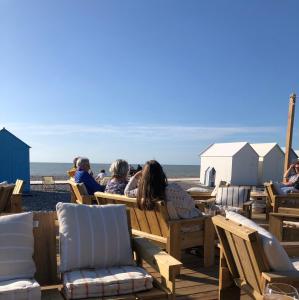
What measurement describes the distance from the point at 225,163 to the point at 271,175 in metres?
4.21

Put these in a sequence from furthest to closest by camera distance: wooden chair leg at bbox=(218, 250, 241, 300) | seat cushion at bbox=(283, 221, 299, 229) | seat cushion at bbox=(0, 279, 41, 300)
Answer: seat cushion at bbox=(283, 221, 299, 229)
wooden chair leg at bbox=(218, 250, 241, 300)
seat cushion at bbox=(0, 279, 41, 300)

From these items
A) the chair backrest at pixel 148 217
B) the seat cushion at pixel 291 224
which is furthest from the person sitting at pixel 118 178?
the seat cushion at pixel 291 224

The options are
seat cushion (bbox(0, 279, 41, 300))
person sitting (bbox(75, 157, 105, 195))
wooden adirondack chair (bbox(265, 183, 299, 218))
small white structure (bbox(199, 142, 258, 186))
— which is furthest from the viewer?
small white structure (bbox(199, 142, 258, 186))

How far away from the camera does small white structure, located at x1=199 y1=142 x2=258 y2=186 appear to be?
80.3ft

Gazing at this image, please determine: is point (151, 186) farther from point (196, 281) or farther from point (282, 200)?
point (282, 200)

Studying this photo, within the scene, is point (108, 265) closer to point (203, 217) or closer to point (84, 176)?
point (203, 217)

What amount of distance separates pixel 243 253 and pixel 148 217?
175 centimetres

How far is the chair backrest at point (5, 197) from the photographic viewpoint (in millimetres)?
5225

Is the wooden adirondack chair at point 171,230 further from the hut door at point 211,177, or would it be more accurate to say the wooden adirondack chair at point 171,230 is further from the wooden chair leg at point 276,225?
the hut door at point 211,177

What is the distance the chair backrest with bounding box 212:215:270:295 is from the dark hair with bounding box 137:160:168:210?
1113mm

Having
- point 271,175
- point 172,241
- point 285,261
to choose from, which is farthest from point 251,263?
point 271,175

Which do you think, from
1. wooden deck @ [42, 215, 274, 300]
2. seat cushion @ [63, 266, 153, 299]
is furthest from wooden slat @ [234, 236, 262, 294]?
wooden deck @ [42, 215, 274, 300]

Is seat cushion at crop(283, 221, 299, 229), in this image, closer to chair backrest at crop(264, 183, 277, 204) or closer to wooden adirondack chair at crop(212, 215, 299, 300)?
chair backrest at crop(264, 183, 277, 204)

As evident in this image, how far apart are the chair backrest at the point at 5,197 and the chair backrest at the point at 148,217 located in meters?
1.81
